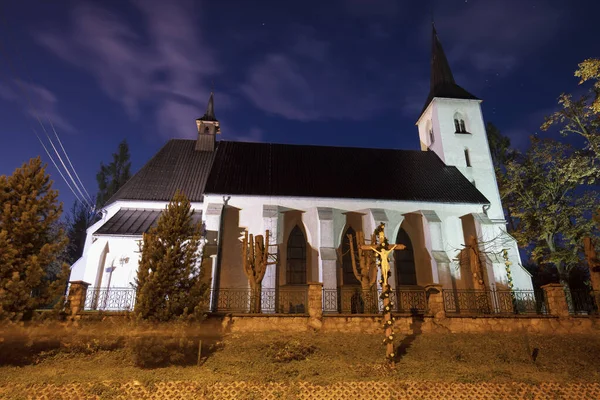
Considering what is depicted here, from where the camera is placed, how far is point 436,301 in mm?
13312

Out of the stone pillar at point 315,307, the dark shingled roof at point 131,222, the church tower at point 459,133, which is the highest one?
the church tower at point 459,133

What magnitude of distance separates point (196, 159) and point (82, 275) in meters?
10.1

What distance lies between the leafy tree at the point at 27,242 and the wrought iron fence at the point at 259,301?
593 centimetres

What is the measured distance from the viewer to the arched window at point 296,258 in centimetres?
1980

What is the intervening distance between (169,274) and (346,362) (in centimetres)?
567

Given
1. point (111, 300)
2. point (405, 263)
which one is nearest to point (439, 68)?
point (405, 263)

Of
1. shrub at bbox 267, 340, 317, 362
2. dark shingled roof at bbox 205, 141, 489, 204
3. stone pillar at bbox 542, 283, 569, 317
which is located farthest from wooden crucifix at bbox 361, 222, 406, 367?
dark shingled roof at bbox 205, 141, 489, 204

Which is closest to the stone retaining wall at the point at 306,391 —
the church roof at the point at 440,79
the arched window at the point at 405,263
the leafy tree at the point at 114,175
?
the arched window at the point at 405,263

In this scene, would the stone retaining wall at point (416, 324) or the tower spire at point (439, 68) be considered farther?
the tower spire at point (439, 68)

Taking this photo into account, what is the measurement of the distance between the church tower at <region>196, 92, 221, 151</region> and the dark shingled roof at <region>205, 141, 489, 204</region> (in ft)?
3.06

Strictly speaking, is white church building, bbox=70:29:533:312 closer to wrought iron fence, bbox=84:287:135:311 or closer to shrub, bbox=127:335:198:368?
wrought iron fence, bbox=84:287:135:311

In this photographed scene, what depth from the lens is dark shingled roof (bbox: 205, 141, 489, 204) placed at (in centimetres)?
2112

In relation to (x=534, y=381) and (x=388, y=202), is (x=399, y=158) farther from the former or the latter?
(x=534, y=381)

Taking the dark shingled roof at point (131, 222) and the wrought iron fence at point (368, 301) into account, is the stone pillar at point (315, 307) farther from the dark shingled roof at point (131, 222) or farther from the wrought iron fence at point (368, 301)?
the dark shingled roof at point (131, 222)
